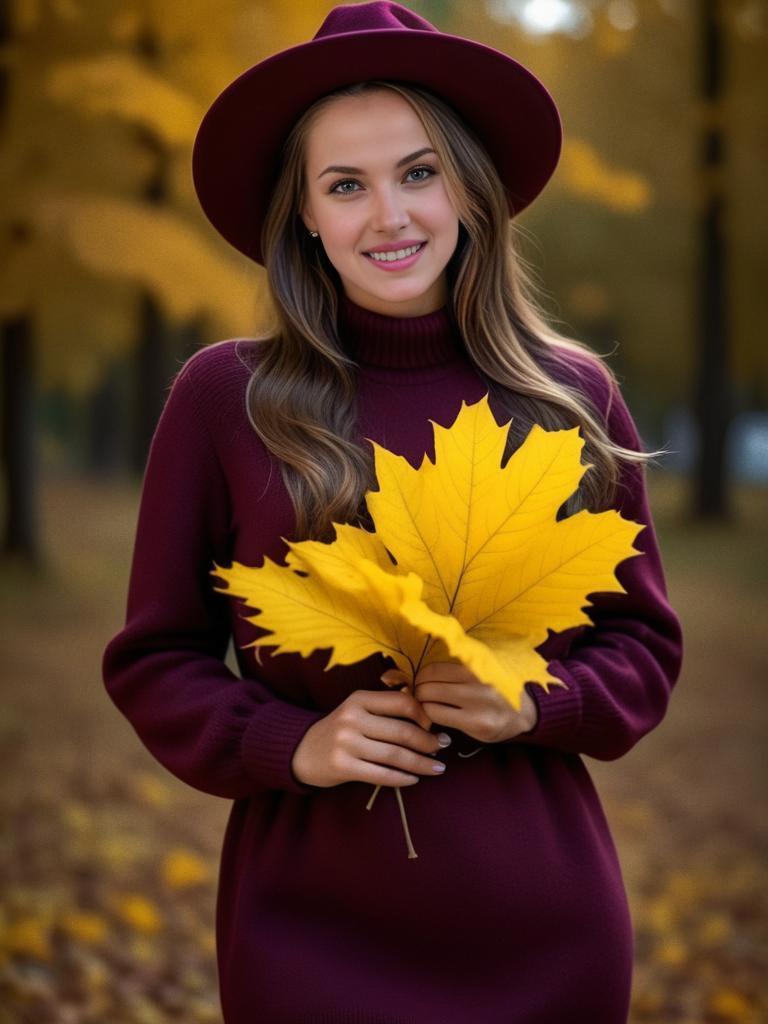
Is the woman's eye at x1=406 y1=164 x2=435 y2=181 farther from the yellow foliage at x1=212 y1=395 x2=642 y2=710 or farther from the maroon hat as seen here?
the yellow foliage at x1=212 y1=395 x2=642 y2=710

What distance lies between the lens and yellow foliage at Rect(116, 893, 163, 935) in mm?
4035

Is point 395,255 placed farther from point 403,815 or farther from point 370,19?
point 403,815

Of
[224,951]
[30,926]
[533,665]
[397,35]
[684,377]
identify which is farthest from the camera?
[684,377]

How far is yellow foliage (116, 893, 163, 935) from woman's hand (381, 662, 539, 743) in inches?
112

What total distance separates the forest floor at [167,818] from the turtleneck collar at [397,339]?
94.4 inches

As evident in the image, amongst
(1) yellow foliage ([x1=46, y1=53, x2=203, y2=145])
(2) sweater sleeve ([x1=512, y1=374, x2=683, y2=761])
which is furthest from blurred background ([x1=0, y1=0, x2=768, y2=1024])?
(2) sweater sleeve ([x1=512, y1=374, x2=683, y2=761])

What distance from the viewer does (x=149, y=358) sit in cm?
704

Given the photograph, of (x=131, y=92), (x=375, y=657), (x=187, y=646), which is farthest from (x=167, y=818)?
(x=375, y=657)

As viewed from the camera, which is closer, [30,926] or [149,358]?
[30,926]

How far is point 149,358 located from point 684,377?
403cm

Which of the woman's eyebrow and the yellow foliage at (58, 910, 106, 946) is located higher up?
the woman's eyebrow

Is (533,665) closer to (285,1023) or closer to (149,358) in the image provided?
(285,1023)

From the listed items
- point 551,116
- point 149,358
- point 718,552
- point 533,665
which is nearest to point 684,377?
point 718,552

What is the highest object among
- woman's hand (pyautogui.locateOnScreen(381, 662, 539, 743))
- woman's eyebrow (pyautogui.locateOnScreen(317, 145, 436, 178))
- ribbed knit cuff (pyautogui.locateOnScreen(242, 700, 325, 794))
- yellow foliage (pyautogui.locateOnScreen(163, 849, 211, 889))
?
woman's eyebrow (pyautogui.locateOnScreen(317, 145, 436, 178))
